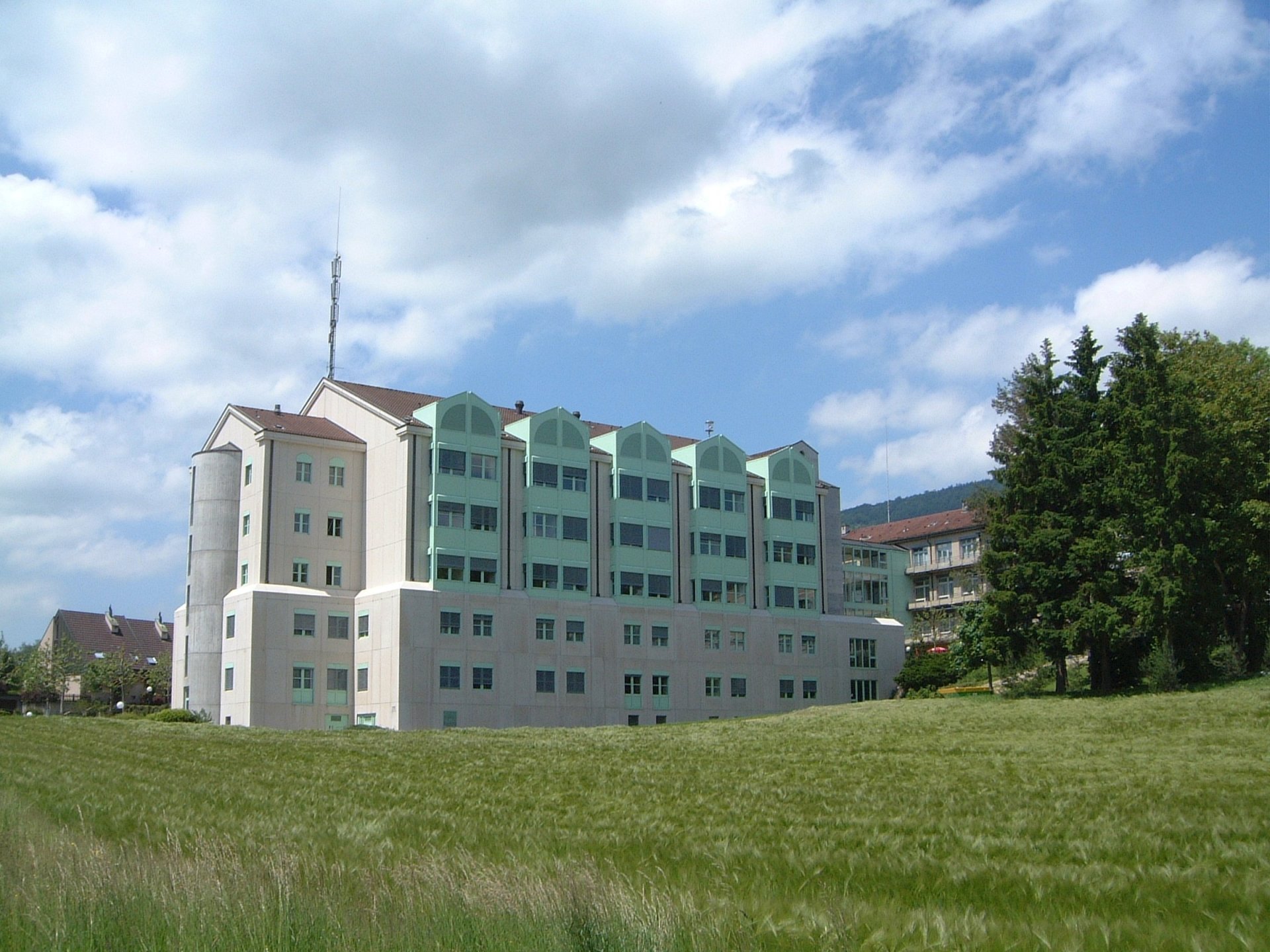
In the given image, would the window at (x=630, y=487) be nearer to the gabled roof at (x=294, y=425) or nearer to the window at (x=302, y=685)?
the gabled roof at (x=294, y=425)

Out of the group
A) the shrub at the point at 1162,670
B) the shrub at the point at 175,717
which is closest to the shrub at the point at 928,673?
the shrub at the point at 1162,670

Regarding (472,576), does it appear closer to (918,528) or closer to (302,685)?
(302,685)

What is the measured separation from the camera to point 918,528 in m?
122

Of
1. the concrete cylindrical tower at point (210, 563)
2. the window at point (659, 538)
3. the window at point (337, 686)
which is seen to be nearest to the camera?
the window at point (337, 686)

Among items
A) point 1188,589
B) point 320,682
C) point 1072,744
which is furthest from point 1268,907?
point 320,682

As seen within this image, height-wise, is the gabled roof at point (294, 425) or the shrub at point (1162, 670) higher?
the gabled roof at point (294, 425)

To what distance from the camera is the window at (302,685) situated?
2660 inches

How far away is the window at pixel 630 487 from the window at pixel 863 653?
20.0 m

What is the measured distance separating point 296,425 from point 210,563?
9.58m

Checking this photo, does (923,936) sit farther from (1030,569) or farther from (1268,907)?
(1030,569)

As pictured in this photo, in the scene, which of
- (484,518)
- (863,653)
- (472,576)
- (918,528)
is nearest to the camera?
(472,576)

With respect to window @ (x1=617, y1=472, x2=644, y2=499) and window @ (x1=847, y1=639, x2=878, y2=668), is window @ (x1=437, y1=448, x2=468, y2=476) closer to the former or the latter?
window @ (x1=617, y1=472, x2=644, y2=499)

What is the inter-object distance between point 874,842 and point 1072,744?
69.5 feet

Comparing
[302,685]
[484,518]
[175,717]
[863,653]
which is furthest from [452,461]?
[863,653]
